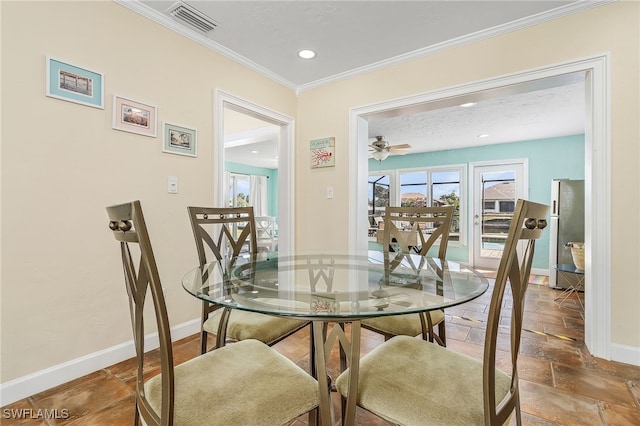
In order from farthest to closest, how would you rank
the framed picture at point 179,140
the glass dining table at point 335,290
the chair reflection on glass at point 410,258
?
the framed picture at point 179,140, the chair reflection on glass at point 410,258, the glass dining table at point 335,290

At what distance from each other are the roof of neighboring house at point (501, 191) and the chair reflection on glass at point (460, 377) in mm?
5364

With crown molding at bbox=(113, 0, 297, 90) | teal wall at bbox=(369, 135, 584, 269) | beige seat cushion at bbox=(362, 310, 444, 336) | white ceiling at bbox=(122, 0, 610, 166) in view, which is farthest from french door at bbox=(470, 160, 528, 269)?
beige seat cushion at bbox=(362, 310, 444, 336)

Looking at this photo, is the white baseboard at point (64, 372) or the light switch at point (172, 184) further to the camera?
the light switch at point (172, 184)

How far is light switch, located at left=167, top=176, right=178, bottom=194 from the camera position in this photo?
7.43 ft

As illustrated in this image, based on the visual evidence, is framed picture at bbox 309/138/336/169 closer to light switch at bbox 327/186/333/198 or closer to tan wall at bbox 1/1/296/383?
light switch at bbox 327/186/333/198

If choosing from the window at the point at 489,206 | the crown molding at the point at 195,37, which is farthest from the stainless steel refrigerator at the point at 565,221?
the crown molding at the point at 195,37

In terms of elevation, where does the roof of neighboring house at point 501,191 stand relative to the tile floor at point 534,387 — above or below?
above

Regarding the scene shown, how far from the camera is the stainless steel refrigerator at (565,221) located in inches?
155

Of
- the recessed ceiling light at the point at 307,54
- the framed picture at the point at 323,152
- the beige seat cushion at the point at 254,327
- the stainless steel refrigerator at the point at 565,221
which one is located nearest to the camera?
the beige seat cushion at the point at 254,327

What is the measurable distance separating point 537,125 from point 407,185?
2761 millimetres

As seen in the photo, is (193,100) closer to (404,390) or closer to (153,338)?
(153,338)

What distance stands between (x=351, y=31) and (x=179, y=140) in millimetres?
1611

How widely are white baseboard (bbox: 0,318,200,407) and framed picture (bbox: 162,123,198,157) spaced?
4.58 feet

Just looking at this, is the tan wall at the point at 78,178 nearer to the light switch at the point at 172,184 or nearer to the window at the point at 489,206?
the light switch at the point at 172,184
